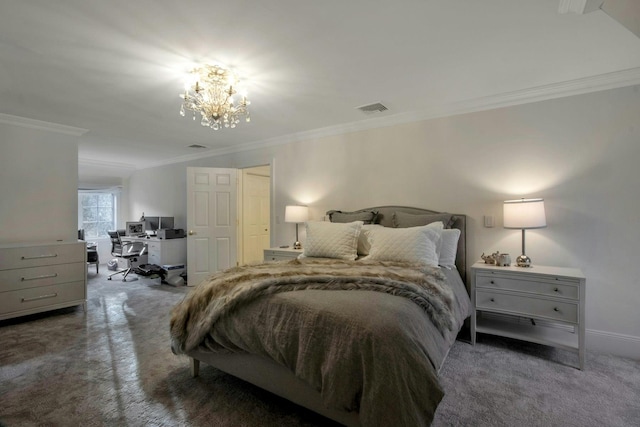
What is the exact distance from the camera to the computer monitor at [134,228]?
607 centimetres

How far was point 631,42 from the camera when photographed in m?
2.04

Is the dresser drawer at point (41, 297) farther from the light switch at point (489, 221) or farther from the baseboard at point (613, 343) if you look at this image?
the baseboard at point (613, 343)

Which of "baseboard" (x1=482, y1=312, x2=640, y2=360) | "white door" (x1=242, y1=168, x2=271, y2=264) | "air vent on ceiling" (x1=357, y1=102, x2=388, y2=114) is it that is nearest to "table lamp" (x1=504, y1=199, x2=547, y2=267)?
"baseboard" (x1=482, y1=312, x2=640, y2=360)

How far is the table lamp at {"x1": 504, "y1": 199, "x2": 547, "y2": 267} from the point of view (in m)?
2.51

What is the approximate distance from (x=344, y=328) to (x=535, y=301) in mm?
1850

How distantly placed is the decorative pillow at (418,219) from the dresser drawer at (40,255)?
3.72 meters

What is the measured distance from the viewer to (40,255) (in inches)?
132

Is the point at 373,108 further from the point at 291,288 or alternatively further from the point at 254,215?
the point at 254,215

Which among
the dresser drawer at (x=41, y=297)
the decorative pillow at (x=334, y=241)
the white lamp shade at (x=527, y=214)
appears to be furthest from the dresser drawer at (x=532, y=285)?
the dresser drawer at (x=41, y=297)

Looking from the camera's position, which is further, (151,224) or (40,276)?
(151,224)

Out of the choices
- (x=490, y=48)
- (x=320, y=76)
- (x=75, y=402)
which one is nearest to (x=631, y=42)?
(x=490, y=48)

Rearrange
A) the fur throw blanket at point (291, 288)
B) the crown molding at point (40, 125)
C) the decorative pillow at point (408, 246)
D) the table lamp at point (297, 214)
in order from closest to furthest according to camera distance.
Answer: the fur throw blanket at point (291, 288) → the decorative pillow at point (408, 246) → the crown molding at point (40, 125) → the table lamp at point (297, 214)

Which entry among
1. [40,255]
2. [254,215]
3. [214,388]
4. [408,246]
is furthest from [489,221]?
[40,255]

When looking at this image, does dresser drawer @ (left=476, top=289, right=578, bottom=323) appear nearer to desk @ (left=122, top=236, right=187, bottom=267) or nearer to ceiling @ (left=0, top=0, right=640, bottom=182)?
ceiling @ (left=0, top=0, right=640, bottom=182)
